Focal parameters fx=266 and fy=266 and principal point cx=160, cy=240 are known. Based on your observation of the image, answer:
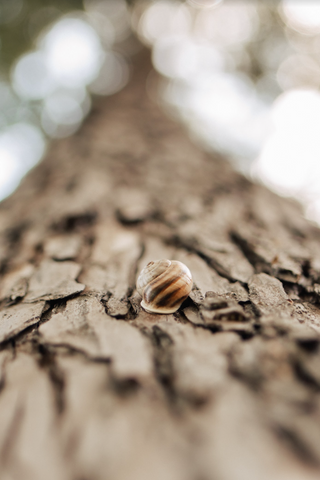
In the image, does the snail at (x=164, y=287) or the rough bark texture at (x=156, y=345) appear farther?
the snail at (x=164, y=287)

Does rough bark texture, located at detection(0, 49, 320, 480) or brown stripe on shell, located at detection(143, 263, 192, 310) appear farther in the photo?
brown stripe on shell, located at detection(143, 263, 192, 310)

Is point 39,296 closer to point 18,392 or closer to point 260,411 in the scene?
point 18,392

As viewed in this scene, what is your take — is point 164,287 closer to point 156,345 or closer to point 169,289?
point 169,289

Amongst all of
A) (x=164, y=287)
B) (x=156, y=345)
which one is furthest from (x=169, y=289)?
(x=156, y=345)
